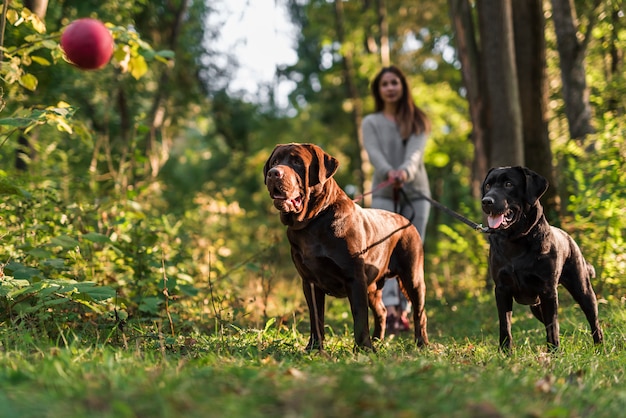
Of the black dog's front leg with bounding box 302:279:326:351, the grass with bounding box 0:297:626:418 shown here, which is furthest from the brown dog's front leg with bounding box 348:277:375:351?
the black dog's front leg with bounding box 302:279:326:351

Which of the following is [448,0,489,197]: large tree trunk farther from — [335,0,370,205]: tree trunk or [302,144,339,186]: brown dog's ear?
[335,0,370,205]: tree trunk

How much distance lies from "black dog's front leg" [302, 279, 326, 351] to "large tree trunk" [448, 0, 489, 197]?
574 centimetres

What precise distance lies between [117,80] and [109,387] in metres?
12.6

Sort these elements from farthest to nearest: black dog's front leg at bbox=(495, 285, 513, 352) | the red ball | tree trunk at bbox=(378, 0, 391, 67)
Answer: tree trunk at bbox=(378, 0, 391, 67) → black dog's front leg at bbox=(495, 285, 513, 352) → the red ball

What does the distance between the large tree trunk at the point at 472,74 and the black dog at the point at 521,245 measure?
5353 mm

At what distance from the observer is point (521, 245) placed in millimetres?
4594

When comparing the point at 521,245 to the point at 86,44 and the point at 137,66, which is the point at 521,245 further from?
the point at 137,66

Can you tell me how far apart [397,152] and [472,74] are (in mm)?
4311

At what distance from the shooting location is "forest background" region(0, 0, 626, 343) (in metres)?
5.38

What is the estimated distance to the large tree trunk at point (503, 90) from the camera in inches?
320

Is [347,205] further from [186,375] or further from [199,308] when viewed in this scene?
[199,308]

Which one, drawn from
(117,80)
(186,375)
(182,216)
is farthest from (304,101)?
(186,375)

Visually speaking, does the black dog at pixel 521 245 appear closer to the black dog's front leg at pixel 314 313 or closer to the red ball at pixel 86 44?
the black dog's front leg at pixel 314 313

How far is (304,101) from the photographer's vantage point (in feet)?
85.5
